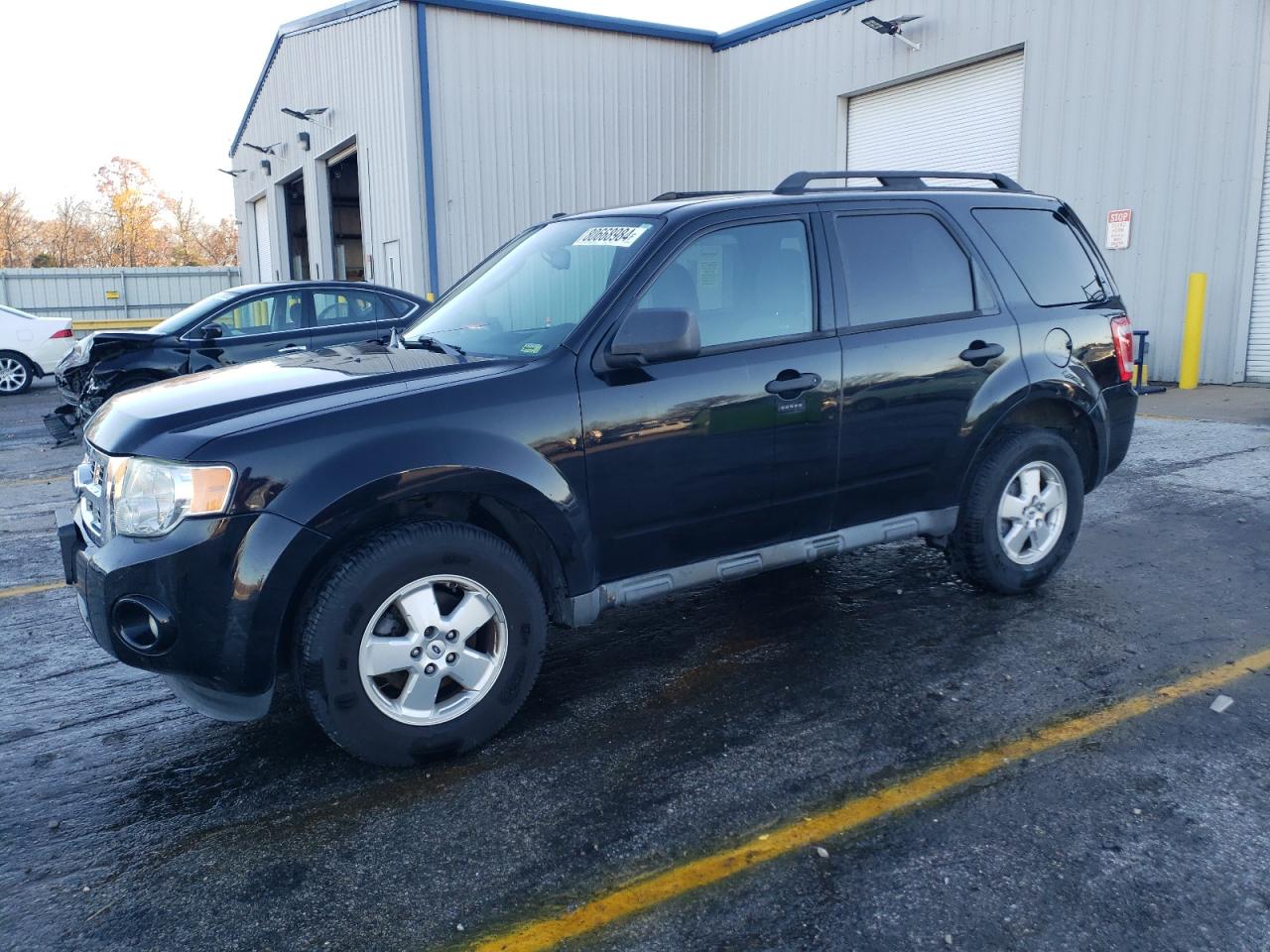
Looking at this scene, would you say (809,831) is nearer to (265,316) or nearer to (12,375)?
(265,316)

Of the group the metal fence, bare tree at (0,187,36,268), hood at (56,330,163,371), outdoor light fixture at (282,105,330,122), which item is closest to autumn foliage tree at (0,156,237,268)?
bare tree at (0,187,36,268)

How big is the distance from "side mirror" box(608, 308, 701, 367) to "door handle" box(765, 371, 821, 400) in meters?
0.46

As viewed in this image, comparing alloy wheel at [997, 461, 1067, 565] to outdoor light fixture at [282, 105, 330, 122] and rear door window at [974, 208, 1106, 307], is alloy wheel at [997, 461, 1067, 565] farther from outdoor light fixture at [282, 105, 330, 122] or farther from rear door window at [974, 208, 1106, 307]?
outdoor light fixture at [282, 105, 330, 122]

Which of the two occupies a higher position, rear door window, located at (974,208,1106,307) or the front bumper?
rear door window, located at (974,208,1106,307)

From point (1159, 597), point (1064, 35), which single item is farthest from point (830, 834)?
point (1064, 35)

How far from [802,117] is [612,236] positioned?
15.3m

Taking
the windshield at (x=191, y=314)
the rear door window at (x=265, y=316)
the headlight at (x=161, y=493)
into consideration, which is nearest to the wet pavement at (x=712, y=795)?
the headlight at (x=161, y=493)

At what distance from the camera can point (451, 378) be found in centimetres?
331

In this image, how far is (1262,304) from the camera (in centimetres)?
1204

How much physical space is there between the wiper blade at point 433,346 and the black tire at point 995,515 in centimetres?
239

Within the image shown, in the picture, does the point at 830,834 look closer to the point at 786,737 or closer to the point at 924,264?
the point at 786,737

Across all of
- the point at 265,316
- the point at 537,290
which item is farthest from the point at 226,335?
the point at 537,290

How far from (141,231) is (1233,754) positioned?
62854 mm

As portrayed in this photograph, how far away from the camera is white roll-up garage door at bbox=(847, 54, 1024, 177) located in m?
14.5
